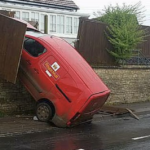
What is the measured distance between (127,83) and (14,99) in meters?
7.27

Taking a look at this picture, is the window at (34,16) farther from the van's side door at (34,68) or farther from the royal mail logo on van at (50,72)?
the royal mail logo on van at (50,72)

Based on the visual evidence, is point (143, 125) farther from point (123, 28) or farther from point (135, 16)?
point (135, 16)

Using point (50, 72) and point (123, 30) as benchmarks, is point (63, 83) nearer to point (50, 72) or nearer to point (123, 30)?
point (50, 72)

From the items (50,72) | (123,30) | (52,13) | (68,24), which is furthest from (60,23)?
(50,72)

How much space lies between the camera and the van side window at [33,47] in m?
11.9

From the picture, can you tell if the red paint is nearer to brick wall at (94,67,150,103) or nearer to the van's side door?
the van's side door

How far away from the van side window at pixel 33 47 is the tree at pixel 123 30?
7397mm

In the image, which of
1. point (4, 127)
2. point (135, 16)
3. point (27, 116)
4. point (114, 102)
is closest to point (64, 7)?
point (135, 16)

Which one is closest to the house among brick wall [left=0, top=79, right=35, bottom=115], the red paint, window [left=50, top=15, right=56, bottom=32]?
window [left=50, top=15, right=56, bottom=32]

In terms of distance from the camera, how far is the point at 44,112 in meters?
11.8

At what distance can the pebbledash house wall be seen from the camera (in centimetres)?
1329

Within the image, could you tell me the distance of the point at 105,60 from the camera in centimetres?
1873

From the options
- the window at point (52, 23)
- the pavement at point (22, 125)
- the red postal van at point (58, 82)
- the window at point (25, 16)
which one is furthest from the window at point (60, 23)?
the red postal van at point (58, 82)

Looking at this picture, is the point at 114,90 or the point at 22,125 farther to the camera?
the point at 114,90
